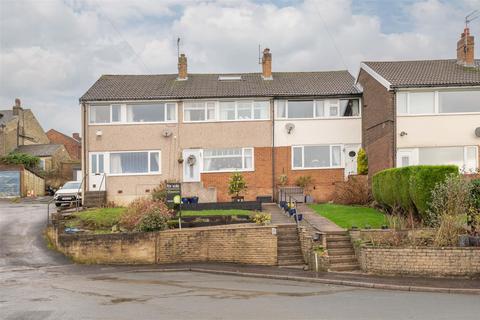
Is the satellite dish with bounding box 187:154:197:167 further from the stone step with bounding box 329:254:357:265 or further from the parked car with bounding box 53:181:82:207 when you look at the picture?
the stone step with bounding box 329:254:357:265

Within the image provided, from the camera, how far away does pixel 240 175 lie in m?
29.8

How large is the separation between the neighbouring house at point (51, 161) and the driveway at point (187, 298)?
104 feet

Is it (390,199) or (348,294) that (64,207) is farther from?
(348,294)

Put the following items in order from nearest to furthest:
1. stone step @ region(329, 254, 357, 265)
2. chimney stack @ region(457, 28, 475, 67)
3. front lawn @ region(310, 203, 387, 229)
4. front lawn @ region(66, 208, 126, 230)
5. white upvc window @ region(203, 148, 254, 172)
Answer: stone step @ region(329, 254, 357, 265), front lawn @ region(310, 203, 387, 229), front lawn @ region(66, 208, 126, 230), chimney stack @ region(457, 28, 475, 67), white upvc window @ region(203, 148, 254, 172)

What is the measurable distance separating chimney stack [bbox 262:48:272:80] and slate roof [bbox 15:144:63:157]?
1190 inches

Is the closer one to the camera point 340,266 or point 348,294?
point 348,294

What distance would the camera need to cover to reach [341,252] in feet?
62.8

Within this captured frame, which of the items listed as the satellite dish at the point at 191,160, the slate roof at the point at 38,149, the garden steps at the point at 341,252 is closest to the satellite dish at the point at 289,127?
the satellite dish at the point at 191,160

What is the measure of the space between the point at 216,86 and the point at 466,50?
43.7 ft

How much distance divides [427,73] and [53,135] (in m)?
55.0

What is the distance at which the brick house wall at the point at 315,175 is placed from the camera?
30.9m

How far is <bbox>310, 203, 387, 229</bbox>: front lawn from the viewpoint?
2147cm

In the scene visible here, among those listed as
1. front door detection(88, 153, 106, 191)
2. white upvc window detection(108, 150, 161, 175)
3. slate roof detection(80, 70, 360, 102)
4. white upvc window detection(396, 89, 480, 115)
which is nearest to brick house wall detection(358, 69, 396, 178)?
white upvc window detection(396, 89, 480, 115)

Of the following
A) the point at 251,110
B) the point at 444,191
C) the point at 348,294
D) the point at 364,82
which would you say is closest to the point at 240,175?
the point at 251,110
